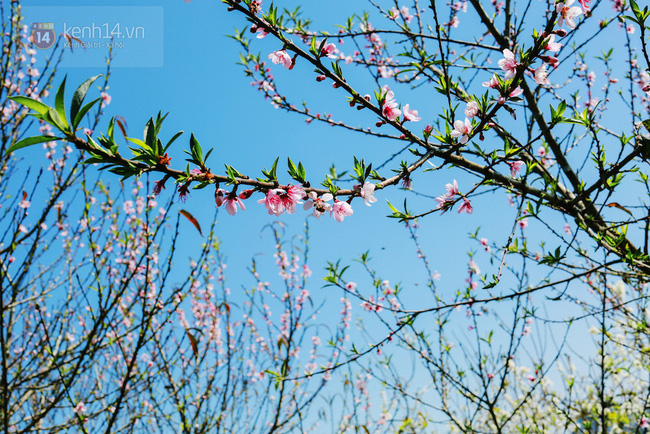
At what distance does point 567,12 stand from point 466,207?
94 centimetres

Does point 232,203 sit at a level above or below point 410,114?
below

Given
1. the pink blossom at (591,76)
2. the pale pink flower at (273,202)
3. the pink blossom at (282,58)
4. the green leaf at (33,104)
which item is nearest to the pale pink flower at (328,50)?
the pink blossom at (282,58)

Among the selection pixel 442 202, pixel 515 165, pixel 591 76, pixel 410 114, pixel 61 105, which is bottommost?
pixel 61 105

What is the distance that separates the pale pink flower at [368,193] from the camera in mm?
1428

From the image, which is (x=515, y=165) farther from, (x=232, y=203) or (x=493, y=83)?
(x=232, y=203)

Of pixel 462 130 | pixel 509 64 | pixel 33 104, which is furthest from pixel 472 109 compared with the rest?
pixel 33 104

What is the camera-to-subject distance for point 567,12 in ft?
5.47

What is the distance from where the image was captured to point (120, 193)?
12.6ft

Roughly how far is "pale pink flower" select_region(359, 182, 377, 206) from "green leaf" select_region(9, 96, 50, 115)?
982mm

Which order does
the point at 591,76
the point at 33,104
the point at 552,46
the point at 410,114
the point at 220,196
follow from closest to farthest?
the point at 33,104 < the point at 220,196 < the point at 552,46 < the point at 410,114 < the point at 591,76

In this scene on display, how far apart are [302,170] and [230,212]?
0.93 feet

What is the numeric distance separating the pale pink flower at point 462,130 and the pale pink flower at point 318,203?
607 mm

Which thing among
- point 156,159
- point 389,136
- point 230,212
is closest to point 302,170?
point 230,212

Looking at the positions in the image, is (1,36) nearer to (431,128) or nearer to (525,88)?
(431,128)
